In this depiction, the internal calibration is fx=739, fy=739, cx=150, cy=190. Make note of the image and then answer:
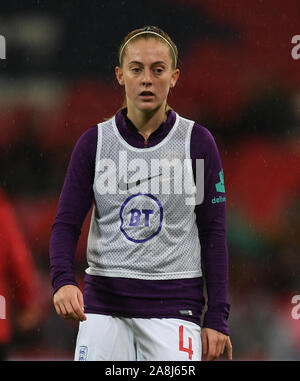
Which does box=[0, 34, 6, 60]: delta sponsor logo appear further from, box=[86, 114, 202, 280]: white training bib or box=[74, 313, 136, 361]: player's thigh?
box=[74, 313, 136, 361]: player's thigh

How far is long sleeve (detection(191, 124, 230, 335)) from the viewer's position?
200 cm

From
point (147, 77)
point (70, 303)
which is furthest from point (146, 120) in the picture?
point (70, 303)

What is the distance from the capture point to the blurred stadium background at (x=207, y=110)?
3.76 meters

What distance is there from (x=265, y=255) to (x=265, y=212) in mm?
251

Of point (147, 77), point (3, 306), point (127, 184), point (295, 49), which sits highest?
point (295, 49)

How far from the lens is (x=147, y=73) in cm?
203

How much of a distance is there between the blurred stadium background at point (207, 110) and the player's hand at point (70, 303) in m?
1.77

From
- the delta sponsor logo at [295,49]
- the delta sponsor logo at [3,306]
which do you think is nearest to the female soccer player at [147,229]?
the delta sponsor logo at [3,306]

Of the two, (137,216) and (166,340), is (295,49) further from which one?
(166,340)

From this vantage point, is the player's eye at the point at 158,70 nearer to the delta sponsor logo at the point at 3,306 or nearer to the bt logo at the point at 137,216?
the bt logo at the point at 137,216

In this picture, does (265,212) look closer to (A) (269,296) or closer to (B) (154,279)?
(A) (269,296)

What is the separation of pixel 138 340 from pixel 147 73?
0.73 m

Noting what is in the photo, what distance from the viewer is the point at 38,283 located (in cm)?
362
